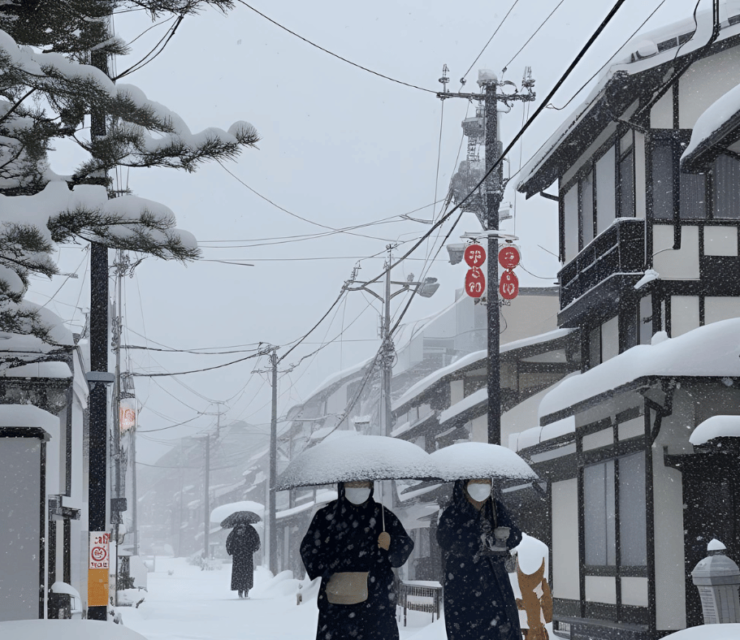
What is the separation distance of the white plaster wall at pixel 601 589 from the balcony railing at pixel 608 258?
5242 mm

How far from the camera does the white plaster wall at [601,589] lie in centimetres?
1833

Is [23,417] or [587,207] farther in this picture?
[587,207]

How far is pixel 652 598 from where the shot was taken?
16266 mm

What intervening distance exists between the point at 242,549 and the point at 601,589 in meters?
14.4

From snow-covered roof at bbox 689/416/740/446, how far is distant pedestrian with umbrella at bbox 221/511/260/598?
59.3 feet

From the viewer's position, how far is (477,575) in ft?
31.4

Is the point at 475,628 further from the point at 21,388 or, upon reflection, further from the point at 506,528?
the point at 21,388

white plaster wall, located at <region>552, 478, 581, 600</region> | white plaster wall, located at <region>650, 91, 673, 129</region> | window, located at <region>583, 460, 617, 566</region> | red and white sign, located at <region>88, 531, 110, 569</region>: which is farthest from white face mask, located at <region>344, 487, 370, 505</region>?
white plaster wall, located at <region>552, 478, 581, 600</region>

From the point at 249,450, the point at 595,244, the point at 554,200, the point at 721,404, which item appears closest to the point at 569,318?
the point at 595,244

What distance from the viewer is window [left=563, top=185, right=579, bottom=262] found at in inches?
867

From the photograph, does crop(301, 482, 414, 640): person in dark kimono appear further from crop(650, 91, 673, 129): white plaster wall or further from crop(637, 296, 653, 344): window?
crop(650, 91, 673, 129): white plaster wall

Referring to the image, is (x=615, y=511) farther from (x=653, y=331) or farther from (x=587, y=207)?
(x=587, y=207)

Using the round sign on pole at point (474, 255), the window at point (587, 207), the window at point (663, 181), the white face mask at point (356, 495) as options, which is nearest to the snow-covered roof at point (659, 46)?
the window at point (663, 181)

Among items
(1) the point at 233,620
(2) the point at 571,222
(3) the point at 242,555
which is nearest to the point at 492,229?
(2) the point at 571,222
